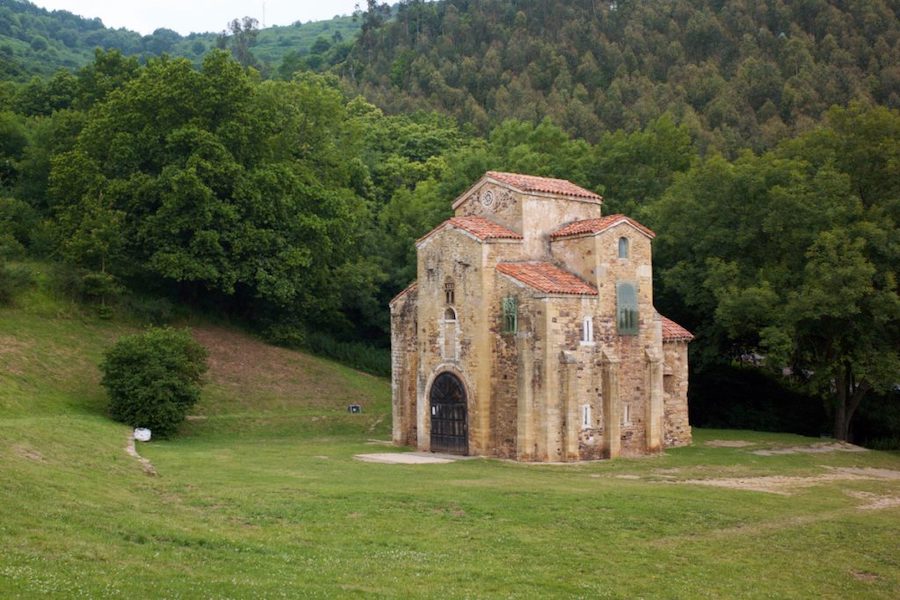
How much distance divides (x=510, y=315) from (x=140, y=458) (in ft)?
42.9

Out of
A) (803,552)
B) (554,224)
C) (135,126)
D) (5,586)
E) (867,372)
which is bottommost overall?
(803,552)

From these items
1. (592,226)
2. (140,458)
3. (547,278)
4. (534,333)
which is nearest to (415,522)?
(140,458)

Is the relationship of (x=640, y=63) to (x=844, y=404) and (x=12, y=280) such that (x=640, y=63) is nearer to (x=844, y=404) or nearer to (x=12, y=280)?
(x=844, y=404)

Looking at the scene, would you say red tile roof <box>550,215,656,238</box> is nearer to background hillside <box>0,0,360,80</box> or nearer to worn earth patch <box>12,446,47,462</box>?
worn earth patch <box>12,446,47,462</box>

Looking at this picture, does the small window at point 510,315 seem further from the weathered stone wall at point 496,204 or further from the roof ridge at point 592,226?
the roof ridge at point 592,226

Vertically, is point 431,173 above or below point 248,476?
above

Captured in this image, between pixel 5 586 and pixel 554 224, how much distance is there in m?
26.1

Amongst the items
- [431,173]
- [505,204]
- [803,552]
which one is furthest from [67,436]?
[431,173]

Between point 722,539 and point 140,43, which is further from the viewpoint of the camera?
point 140,43

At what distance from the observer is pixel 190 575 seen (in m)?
13.9

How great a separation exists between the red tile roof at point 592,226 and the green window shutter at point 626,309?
2212 millimetres

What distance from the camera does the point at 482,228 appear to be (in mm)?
33250

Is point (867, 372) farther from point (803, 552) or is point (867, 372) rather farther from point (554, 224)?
point (803, 552)

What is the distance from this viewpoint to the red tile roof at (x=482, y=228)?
3266 centimetres
